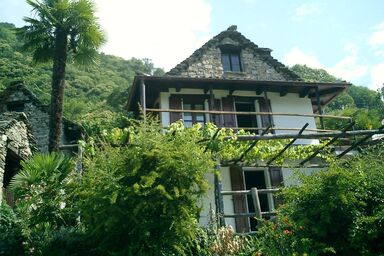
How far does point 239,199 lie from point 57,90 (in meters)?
7.31

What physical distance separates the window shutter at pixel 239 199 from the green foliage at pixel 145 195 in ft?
21.1

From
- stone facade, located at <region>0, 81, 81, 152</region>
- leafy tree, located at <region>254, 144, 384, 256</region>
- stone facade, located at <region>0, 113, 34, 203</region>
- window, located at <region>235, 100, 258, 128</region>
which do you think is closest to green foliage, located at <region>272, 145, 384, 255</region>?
leafy tree, located at <region>254, 144, 384, 256</region>

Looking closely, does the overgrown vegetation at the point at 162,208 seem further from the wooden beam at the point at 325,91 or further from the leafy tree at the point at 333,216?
the wooden beam at the point at 325,91

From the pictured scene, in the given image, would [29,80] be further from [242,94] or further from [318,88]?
[318,88]

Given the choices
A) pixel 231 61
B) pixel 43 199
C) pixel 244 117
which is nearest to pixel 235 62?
pixel 231 61

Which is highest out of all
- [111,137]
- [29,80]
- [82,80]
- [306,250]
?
[82,80]

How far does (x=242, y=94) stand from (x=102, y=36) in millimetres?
6189

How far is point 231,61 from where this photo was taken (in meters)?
17.5

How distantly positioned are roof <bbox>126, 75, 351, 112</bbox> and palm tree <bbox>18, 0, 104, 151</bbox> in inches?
99.2

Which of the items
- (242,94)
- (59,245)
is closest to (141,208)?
(59,245)

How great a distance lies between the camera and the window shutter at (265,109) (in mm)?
15848

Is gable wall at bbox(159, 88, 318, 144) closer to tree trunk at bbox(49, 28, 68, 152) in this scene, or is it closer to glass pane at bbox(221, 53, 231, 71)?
glass pane at bbox(221, 53, 231, 71)

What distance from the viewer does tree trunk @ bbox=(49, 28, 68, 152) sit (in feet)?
40.4

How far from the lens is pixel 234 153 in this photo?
11602 millimetres
